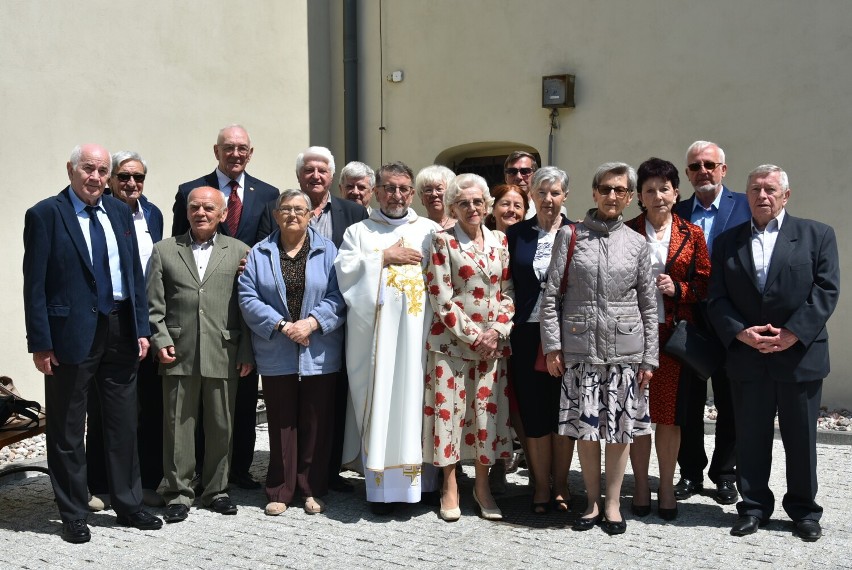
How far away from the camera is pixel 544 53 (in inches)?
333

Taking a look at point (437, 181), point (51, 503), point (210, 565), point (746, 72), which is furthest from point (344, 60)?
point (210, 565)

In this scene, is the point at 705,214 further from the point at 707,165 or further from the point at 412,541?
the point at 412,541

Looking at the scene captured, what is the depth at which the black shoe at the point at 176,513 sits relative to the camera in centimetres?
490

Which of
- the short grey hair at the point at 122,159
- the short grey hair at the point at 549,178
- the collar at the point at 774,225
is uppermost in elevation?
the short grey hair at the point at 122,159

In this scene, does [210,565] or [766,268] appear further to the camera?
[766,268]

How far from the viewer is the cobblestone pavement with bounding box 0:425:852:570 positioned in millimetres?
4281

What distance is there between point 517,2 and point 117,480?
5.72m

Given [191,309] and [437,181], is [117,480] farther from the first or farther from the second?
[437,181]

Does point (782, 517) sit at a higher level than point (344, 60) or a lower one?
lower

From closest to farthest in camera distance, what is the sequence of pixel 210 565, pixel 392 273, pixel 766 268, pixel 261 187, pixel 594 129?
pixel 210 565 → pixel 766 268 → pixel 392 273 → pixel 261 187 → pixel 594 129

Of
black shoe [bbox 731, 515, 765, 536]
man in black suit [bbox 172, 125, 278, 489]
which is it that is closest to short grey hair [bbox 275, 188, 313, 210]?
man in black suit [bbox 172, 125, 278, 489]

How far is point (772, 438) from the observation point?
185 inches

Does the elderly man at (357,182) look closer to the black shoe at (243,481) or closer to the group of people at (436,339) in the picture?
the group of people at (436,339)

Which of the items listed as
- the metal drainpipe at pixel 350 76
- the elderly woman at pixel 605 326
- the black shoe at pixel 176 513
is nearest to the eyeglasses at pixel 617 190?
the elderly woman at pixel 605 326
